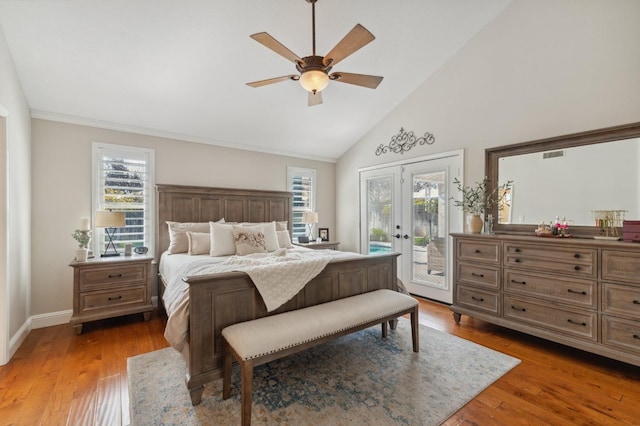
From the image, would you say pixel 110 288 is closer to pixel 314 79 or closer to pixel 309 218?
pixel 309 218

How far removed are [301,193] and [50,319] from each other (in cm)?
394

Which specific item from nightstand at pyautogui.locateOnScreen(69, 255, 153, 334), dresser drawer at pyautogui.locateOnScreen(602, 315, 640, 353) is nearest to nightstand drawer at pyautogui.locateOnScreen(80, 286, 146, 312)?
nightstand at pyautogui.locateOnScreen(69, 255, 153, 334)

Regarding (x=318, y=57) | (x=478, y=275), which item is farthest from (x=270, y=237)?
(x=478, y=275)

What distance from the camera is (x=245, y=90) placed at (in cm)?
361

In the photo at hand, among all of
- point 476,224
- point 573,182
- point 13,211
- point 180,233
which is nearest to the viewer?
point 13,211

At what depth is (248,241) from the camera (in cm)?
346

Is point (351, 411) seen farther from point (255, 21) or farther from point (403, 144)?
point (403, 144)

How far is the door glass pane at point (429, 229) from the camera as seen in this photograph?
13.6 ft

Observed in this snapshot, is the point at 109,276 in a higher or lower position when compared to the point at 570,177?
lower

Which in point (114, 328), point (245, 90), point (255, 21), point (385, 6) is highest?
point (385, 6)

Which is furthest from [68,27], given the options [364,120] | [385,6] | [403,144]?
[403,144]

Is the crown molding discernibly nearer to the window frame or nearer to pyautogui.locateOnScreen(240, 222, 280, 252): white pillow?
the window frame

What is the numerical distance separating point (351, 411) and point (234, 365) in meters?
1.01

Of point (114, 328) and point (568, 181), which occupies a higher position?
point (568, 181)
